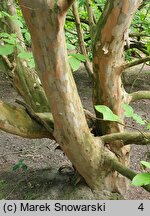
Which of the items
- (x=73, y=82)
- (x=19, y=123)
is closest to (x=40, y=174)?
(x=19, y=123)

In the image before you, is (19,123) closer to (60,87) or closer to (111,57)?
(60,87)

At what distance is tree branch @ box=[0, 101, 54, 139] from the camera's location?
2320 millimetres

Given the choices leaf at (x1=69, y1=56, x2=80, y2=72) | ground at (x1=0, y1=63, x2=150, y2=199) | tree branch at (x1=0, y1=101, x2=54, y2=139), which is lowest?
ground at (x1=0, y1=63, x2=150, y2=199)

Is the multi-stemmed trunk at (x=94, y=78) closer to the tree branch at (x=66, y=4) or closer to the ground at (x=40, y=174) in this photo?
the tree branch at (x=66, y=4)

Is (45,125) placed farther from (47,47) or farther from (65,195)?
(47,47)

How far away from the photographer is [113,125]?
250 cm

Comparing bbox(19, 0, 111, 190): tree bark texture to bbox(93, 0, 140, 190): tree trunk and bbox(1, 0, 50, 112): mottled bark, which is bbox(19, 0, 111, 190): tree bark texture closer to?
bbox(93, 0, 140, 190): tree trunk

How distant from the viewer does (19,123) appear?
238 cm

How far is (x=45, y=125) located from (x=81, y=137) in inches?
12.2

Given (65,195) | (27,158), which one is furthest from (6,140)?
(65,195)

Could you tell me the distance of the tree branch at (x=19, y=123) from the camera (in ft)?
7.61

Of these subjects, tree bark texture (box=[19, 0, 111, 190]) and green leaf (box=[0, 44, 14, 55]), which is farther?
green leaf (box=[0, 44, 14, 55])

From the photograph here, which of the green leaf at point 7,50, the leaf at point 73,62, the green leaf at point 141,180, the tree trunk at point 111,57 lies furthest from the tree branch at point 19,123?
the green leaf at point 141,180

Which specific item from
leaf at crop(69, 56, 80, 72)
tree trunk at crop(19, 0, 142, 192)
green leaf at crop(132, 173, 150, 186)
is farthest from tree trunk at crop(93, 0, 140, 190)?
green leaf at crop(132, 173, 150, 186)
